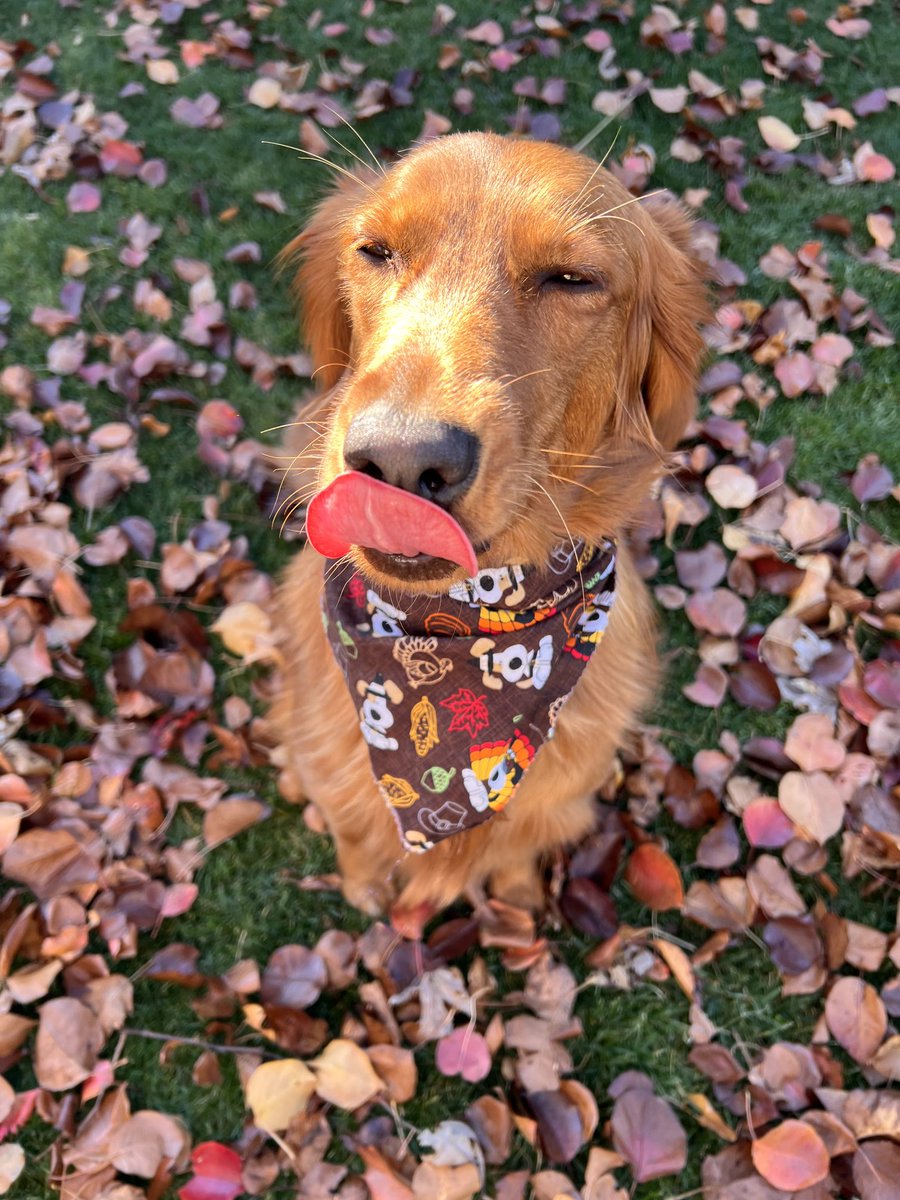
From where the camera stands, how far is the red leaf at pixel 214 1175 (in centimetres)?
221

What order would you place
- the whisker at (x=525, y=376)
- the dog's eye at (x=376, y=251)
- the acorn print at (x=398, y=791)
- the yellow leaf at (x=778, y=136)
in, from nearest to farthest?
1. the whisker at (x=525, y=376)
2. the dog's eye at (x=376, y=251)
3. the acorn print at (x=398, y=791)
4. the yellow leaf at (x=778, y=136)

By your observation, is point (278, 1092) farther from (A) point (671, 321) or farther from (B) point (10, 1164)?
(A) point (671, 321)

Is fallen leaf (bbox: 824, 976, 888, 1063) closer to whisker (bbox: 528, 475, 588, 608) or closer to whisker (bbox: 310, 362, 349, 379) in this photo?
whisker (bbox: 528, 475, 588, 608)

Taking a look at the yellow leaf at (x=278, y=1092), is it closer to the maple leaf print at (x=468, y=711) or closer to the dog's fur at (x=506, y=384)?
the dog's fur at (x=506, y=384)

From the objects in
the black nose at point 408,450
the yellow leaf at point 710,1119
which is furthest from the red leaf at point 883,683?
the black nose at point 408,450

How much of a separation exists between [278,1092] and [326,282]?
2327 mm

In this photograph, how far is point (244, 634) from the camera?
3088 millimetres

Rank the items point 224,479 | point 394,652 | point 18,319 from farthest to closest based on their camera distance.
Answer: point 18,319, point 224,479, point 394,652

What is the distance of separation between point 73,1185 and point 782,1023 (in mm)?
2114

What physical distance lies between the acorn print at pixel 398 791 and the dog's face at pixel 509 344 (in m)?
0.69

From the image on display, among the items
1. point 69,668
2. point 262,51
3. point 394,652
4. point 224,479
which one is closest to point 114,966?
point 69,668

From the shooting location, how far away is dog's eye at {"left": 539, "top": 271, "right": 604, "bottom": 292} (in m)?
1.77

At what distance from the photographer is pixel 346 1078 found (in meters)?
2.32

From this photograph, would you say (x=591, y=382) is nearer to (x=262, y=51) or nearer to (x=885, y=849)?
(x=885, y=849)
